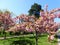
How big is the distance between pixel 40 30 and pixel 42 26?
1.01 feet

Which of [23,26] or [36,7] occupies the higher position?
[36,7]

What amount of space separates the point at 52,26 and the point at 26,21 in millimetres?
1881

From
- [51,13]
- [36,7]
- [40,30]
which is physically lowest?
[40,30]

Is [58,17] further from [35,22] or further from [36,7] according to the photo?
[36,7]

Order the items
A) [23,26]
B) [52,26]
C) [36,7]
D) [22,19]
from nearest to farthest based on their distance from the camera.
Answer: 1. [52,26]
2. [23,26]
3. [22,19]
4. [36,7]

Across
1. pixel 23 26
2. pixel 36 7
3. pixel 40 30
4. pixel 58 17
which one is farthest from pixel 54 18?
pixel 36 7

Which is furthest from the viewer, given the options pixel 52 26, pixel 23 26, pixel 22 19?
pixel 22 19

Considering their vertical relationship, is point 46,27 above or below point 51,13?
below

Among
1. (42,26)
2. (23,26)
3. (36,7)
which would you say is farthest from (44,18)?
(36,7)

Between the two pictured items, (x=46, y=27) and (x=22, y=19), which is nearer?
(x=46, y=27)

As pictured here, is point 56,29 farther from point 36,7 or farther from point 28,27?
point 36,7

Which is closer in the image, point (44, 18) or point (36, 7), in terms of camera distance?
point (44, 18)

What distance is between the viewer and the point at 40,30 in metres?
12.5

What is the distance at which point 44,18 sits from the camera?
40.1 feet
